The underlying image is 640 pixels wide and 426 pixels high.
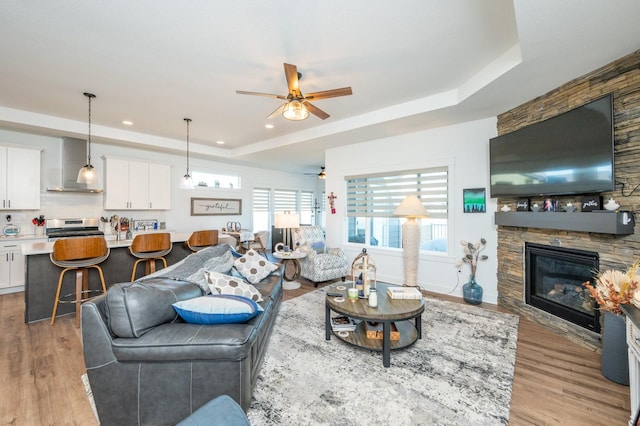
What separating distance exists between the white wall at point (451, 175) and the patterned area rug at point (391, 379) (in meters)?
1.18

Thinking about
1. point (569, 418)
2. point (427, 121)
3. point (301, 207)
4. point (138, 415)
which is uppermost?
point (427, 121)

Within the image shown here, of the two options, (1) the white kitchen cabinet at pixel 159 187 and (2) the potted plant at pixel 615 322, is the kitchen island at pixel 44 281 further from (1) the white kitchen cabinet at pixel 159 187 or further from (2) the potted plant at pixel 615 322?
(2) the potted plant at pixel 615 322

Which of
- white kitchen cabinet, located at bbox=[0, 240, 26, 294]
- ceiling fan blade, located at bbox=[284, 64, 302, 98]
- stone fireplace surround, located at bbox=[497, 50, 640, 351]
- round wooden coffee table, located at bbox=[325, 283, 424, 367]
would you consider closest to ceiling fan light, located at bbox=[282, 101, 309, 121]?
ceiling fan blade, located at bbox=[284, 64, 302, 98]

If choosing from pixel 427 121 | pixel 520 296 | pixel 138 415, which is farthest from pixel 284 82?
pixel 520 296

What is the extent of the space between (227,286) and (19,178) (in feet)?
15.0

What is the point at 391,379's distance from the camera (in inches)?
82.6

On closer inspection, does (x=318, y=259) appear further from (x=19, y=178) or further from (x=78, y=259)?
(x=19, y=178)

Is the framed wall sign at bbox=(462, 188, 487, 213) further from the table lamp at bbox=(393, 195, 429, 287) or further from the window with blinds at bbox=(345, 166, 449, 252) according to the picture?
the table lamp at bbox=(393, 195, 429, 287)

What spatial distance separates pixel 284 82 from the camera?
317 cm

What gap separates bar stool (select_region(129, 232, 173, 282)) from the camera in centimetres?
366

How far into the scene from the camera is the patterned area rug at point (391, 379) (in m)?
1.75

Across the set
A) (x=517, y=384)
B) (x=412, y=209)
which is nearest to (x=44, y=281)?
(x=412, y=209)

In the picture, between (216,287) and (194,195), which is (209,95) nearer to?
(216,287)

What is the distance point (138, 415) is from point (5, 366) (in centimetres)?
170
